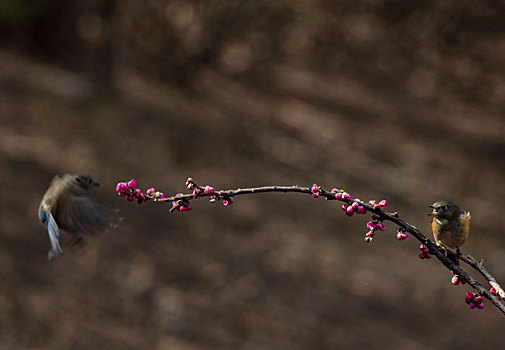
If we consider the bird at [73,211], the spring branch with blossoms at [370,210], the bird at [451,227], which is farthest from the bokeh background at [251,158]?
the spring branch with blossoms at [370,210]

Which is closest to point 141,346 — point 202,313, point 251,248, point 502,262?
point 202,313

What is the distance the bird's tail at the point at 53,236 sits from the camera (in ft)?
7.42

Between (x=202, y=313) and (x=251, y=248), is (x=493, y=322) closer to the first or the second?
(x=251, y=248)

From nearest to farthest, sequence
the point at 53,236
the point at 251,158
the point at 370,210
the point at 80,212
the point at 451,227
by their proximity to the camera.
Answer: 1. the point at 370,210
2. the point at 451,227
3. the point at 53,236
4. the point at 80,212
5. the point at 251,158

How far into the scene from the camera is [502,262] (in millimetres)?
8648

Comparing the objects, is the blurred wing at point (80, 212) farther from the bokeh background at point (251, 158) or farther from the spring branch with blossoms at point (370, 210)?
the bokeh background at point (251, 158)

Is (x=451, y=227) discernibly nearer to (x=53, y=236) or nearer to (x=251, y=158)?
(x=53, y=236)

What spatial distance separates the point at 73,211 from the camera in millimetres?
2717

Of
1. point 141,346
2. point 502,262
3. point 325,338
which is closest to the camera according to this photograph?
point 141,346

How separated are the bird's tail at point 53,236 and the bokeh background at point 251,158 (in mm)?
4021

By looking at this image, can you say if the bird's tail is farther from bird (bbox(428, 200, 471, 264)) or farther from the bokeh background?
the bokeh background

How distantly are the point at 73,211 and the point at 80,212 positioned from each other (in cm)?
4

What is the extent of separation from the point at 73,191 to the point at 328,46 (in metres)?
9.60

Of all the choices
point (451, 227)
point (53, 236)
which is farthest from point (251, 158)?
point (451, 227)
